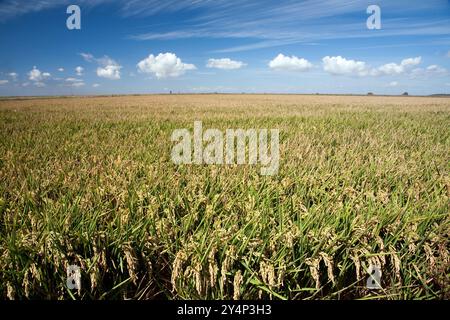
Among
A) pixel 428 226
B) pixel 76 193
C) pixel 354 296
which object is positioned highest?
pixel 76 193

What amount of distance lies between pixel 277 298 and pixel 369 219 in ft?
3.05

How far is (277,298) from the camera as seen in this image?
1687 mm

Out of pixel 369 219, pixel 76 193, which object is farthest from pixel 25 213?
pixel 369 219

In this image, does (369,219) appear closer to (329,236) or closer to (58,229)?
(329,236)

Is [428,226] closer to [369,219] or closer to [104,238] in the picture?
[369,219]

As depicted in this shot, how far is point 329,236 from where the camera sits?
185cm

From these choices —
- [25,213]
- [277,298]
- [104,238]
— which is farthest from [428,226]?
[25,213]

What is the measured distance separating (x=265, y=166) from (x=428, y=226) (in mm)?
1843
